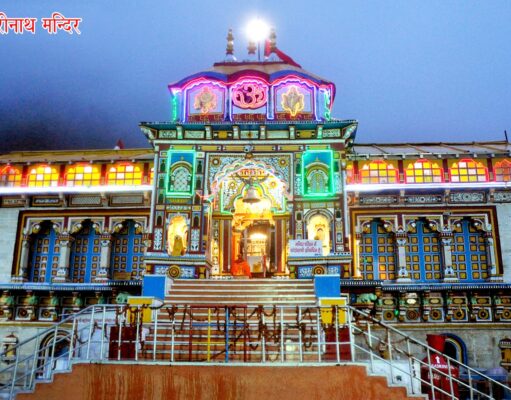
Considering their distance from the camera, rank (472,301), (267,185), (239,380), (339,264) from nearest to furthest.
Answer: (239,380) → (339,264) → (472,301) → (267,185)

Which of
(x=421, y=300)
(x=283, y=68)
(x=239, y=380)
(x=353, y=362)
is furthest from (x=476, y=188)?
(x=239, y=380)

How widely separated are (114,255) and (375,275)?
36.1 feet

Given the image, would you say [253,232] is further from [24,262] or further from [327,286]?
[24,262]

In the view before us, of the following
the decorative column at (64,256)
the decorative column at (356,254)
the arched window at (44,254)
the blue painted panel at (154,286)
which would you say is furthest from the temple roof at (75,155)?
the decorative column at (356,254)

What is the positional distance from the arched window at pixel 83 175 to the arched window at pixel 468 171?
1499 centimetres

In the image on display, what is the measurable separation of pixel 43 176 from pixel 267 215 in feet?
32.6

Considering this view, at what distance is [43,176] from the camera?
23.7m

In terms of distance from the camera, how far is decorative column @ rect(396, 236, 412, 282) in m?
21.8

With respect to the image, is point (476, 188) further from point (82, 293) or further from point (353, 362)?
point (82, 293)

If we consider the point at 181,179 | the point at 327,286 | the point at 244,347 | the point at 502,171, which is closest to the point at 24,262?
the point at 181,179

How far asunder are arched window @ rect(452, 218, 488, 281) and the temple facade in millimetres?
44

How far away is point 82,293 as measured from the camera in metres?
22.2

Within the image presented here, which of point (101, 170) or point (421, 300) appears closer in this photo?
point (421, 300)

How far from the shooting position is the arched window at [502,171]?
22109 mm
